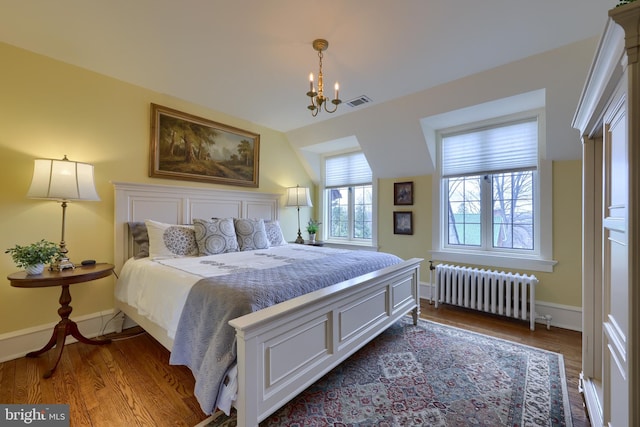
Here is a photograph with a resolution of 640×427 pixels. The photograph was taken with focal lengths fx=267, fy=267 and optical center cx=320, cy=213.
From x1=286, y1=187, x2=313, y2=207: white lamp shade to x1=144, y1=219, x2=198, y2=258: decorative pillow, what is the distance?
1788 millimetres

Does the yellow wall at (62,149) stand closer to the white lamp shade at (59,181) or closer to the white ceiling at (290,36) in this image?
the white ceiling at (290,36)

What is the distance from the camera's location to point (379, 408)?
1.60m

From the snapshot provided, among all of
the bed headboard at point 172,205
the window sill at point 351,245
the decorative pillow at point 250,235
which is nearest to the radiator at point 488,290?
the window sill at point 351,245

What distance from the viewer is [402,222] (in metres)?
3.89

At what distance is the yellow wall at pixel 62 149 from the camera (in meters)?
2.18

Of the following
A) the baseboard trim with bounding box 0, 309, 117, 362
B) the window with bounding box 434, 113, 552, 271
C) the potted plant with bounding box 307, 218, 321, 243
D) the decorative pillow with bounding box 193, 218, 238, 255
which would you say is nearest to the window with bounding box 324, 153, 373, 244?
the potted plant with bounding box 307, 218, 321, 243

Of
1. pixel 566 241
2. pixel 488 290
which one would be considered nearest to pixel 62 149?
pixel 488 290

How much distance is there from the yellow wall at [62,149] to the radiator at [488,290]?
11.8ft

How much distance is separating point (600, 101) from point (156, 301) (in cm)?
283

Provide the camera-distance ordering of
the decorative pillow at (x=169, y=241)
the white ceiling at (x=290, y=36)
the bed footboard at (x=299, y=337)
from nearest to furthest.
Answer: the bed footboard at (x=299, y=337), the white ceiling at (x=290, y=36), the decorative pillow at (x=169, y=241)

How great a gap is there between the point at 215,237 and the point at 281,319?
1726 millimetres

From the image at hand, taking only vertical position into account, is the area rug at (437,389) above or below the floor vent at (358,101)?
below

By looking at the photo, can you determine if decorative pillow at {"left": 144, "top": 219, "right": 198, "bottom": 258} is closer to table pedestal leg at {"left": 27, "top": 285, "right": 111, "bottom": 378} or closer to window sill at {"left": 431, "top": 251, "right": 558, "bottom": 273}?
table pedestal leg at {"left": 27, "top": 285, "right": 111, "bottom": 378}

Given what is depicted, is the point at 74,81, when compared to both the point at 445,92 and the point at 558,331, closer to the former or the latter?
the point at 445,92
